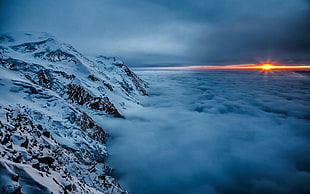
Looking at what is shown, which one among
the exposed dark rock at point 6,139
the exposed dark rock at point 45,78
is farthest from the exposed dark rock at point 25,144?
the exposed dark rock at point 45,78

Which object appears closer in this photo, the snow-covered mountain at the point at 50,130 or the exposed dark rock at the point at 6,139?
the snow-covered mountain at the point at 50,130

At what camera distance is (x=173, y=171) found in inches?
375

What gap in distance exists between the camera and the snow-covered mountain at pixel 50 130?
2631 mm

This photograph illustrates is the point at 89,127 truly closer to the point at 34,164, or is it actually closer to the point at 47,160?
the point at 47,160

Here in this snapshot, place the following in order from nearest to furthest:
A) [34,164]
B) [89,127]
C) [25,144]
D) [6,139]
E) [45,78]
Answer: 1. [34,164]
2. [6,139]
3. [25,144]
4. [89,127]
5. [45,78]

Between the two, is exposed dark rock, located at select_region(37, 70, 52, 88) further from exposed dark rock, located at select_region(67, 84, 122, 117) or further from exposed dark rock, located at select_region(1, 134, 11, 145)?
exposed dark rock, located at select_region(1, 134, 11, 145)

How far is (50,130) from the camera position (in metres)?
5.81

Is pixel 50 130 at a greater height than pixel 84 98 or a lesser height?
lesser

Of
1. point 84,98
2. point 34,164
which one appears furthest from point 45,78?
point 34,164

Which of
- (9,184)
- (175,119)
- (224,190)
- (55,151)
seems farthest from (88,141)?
(175,119)

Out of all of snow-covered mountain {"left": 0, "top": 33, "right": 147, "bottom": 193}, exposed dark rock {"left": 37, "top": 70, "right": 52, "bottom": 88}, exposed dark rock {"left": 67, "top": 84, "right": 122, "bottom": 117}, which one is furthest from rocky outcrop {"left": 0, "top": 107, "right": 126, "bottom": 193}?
exposed dark rock {"left": 37, "top": 70, "right": 52, "bottom": 88}

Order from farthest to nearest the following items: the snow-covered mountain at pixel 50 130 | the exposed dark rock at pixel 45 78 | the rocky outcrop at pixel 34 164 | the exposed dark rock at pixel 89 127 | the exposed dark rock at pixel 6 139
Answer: the exposed dark rock at pixel 45 78
the exposed dark rock at pixel 89 127
the exposed dark rock at pixel 6 139
the snow-covered mountain at pixel 50 130
the rocky outcrop at pixel 34 164

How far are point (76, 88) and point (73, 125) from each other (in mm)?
4934

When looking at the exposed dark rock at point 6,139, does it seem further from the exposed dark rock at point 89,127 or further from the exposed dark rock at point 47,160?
the exposed dark rock at point 89,127
